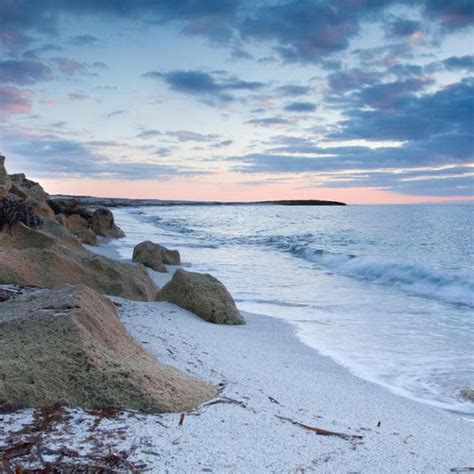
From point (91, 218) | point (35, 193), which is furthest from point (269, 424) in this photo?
point (91, 218)

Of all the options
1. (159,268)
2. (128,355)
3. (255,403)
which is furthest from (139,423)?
(159,268)

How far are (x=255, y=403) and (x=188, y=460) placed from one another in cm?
104

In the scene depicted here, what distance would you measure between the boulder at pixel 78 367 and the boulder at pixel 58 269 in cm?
268

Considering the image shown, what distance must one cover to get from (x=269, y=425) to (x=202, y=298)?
3759mm

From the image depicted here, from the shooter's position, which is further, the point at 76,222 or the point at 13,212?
the point at 76,222

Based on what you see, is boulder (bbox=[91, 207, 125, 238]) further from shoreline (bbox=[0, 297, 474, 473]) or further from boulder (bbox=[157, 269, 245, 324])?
shoreline (bbox=[0, 297, 474, 473])

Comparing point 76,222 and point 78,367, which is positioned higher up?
point 76,222

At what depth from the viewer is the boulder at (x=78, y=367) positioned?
9.75ft

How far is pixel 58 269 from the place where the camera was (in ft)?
22.1

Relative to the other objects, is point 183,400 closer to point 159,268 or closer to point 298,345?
point 298,345

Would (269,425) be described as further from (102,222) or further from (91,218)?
(91,218)

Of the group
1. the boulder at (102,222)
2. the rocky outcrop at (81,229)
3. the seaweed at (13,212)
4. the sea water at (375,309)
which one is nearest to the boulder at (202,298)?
the sea water at (375,309)

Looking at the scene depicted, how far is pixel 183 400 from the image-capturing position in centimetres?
318

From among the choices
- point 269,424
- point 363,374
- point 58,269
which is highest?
point 58,269
